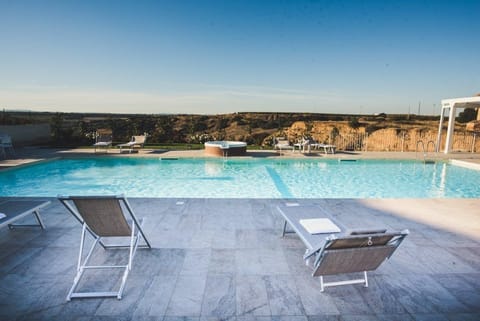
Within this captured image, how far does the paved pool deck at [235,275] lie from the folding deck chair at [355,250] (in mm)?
277

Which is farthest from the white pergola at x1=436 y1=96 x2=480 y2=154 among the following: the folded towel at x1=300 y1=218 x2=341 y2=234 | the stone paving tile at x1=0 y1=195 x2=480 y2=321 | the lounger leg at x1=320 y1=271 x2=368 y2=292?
the lounger leg at x1=320 y1=271 x2=368 y2=292

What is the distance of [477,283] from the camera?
250 centimetres

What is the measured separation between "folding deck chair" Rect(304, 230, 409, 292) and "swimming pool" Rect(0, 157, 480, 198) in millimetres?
4287

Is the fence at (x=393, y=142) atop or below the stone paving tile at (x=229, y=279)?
atop

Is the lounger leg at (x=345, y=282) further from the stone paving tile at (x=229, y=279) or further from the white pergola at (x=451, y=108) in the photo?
the white pergola at (x=451, y=108)

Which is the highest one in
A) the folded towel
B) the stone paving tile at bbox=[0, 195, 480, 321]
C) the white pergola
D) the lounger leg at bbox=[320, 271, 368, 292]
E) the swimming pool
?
the white pergola

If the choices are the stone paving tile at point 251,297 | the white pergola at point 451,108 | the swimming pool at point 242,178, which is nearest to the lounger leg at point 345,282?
the stone paving tile at point 251,297

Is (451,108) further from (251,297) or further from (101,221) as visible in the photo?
(101,221)

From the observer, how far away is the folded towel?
9.15 feet

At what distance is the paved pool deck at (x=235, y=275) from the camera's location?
210 centimetres

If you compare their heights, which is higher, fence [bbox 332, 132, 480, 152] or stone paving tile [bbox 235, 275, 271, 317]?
fence [bbox 332, 132, 480, 152]

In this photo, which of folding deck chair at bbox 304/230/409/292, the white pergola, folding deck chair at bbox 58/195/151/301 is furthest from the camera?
the white pergola

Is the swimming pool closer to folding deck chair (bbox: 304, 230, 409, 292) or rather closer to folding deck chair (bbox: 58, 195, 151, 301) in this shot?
folding deck chair (bbox: 58, 195, 151, 301)

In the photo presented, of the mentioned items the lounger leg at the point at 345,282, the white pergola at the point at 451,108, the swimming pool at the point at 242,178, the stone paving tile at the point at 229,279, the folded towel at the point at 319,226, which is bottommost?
Result: the swimming pool at the point at 242,178
